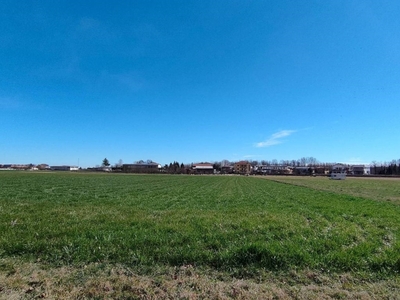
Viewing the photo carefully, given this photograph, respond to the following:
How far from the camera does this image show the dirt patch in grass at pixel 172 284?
4086 millimetres

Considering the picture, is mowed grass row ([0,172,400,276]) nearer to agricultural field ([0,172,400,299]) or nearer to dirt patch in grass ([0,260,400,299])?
agricultural field ([0,172,400,299])

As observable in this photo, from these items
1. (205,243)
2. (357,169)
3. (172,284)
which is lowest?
(172,284)

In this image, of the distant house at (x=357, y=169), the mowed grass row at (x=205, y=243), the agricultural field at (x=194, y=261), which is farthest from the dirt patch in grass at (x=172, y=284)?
the distant house at (x=357, y=169)

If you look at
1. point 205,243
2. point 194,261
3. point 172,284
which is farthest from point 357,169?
point 172,284

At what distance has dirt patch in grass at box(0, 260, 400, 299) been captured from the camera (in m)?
4.09

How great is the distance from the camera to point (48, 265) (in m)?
5.18

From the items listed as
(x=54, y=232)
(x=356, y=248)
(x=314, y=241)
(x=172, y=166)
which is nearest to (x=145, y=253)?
(x=54, y=232)

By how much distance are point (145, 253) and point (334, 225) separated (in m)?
7.65

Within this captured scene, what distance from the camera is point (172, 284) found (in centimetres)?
446

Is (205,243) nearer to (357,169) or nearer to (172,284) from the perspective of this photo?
(172,284)

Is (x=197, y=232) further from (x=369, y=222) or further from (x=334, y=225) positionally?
(x=369, y=222)

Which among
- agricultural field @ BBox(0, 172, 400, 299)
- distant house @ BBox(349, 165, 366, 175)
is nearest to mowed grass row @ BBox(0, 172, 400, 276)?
agricultural field @ BBox(0, 172, 400, 299)

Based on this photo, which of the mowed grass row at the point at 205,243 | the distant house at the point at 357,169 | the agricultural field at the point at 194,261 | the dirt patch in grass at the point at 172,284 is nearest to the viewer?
the dirt patch in grass at the point at 172,284

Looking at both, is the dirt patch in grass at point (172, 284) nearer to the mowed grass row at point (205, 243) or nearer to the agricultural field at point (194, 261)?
the agricultural field at point (194, 261)
